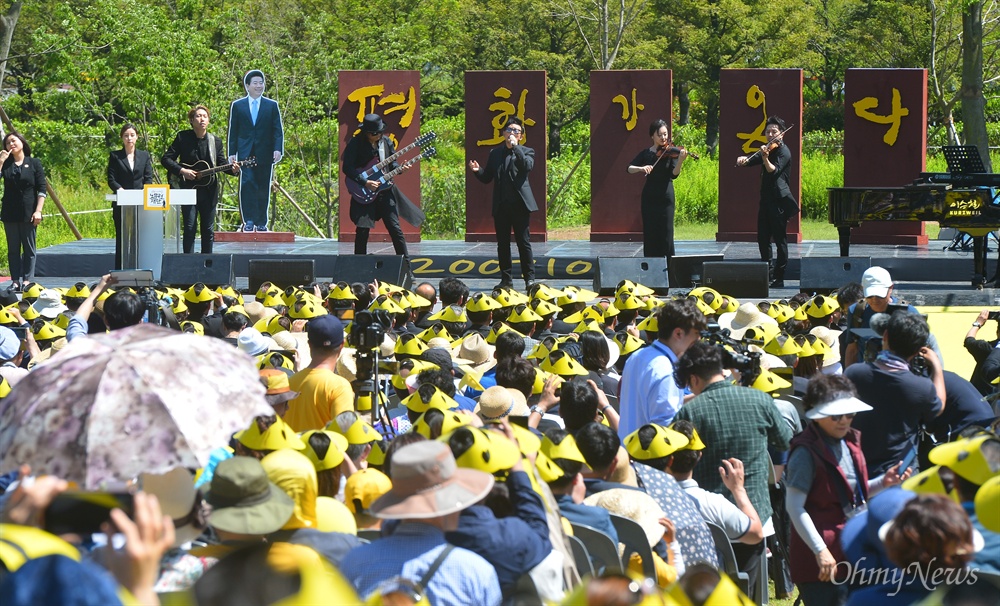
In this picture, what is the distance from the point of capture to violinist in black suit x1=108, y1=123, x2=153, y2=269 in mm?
14648

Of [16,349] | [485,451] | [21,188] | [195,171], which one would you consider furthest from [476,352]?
[195,171]

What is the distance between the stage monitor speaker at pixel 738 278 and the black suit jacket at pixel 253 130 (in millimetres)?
7508

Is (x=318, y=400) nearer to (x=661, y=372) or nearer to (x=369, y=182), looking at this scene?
(x=661, y=372)

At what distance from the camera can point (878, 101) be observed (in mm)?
18906

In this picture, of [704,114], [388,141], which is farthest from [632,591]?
[704,114]

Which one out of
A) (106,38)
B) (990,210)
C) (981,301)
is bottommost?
(981,301)

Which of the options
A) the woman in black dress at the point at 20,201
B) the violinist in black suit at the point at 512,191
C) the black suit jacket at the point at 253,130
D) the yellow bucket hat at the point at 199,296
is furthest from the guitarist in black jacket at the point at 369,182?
the black suit jacket at the point at 253,130

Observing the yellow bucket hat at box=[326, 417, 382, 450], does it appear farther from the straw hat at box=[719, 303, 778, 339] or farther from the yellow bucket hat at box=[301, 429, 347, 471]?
the straw hat at box=[719, 303, 778, 339]

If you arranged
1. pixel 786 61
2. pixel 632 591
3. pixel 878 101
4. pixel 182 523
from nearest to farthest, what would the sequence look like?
pixel 632 591
pixel 182 523
pixel 878 101
pixel 786 61

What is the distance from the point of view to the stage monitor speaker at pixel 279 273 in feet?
47.4

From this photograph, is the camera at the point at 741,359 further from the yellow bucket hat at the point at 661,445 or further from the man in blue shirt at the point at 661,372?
the yellow bucket hat at the point at 661,445

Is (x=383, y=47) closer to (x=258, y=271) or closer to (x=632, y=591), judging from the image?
(x=258, y=271)

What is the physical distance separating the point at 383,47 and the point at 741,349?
30.7 metres

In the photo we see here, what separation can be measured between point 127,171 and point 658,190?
5512 millimetres
